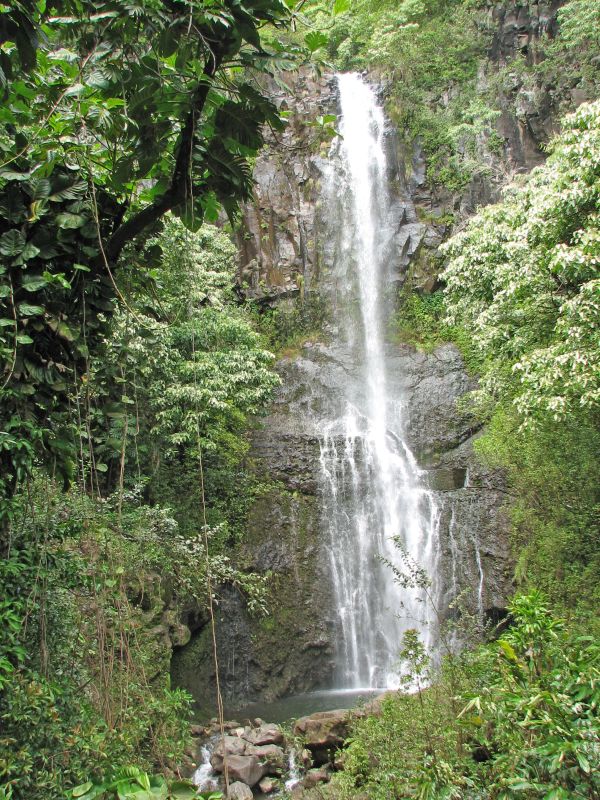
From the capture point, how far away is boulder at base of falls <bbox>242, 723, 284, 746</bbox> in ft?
26.5

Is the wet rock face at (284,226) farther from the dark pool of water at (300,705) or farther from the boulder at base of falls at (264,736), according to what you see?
the boulder at base of falls at (264,736)

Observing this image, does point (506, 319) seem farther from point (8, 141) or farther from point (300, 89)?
point (300, 89)

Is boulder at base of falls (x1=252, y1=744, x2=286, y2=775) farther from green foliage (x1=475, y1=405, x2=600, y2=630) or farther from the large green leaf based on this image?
the large green leaf

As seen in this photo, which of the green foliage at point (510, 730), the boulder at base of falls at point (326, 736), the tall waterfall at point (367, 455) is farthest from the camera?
the tall waterfall at point (367, 455)

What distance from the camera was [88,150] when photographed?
311 cm

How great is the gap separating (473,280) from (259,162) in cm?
1113

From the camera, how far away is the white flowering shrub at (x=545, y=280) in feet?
24.2

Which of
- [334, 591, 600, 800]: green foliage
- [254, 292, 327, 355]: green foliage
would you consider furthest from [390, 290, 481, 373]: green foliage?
[334, 591, 600, 800]: green foliage

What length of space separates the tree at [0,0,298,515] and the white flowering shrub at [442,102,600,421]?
5.43m

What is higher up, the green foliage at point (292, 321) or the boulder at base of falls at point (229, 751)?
the green foliage at point (292, 321)

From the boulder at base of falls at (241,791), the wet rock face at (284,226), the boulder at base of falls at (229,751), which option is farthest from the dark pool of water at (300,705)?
the wet rock face at (284,226)

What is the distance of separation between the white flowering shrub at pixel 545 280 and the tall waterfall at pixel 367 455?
3244 millimetres

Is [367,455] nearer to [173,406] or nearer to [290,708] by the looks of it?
[173,406]

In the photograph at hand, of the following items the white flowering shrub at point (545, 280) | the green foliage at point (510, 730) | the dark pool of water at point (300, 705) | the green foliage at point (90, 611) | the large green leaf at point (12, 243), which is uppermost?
the white flowering shrub at point (545, 280)
